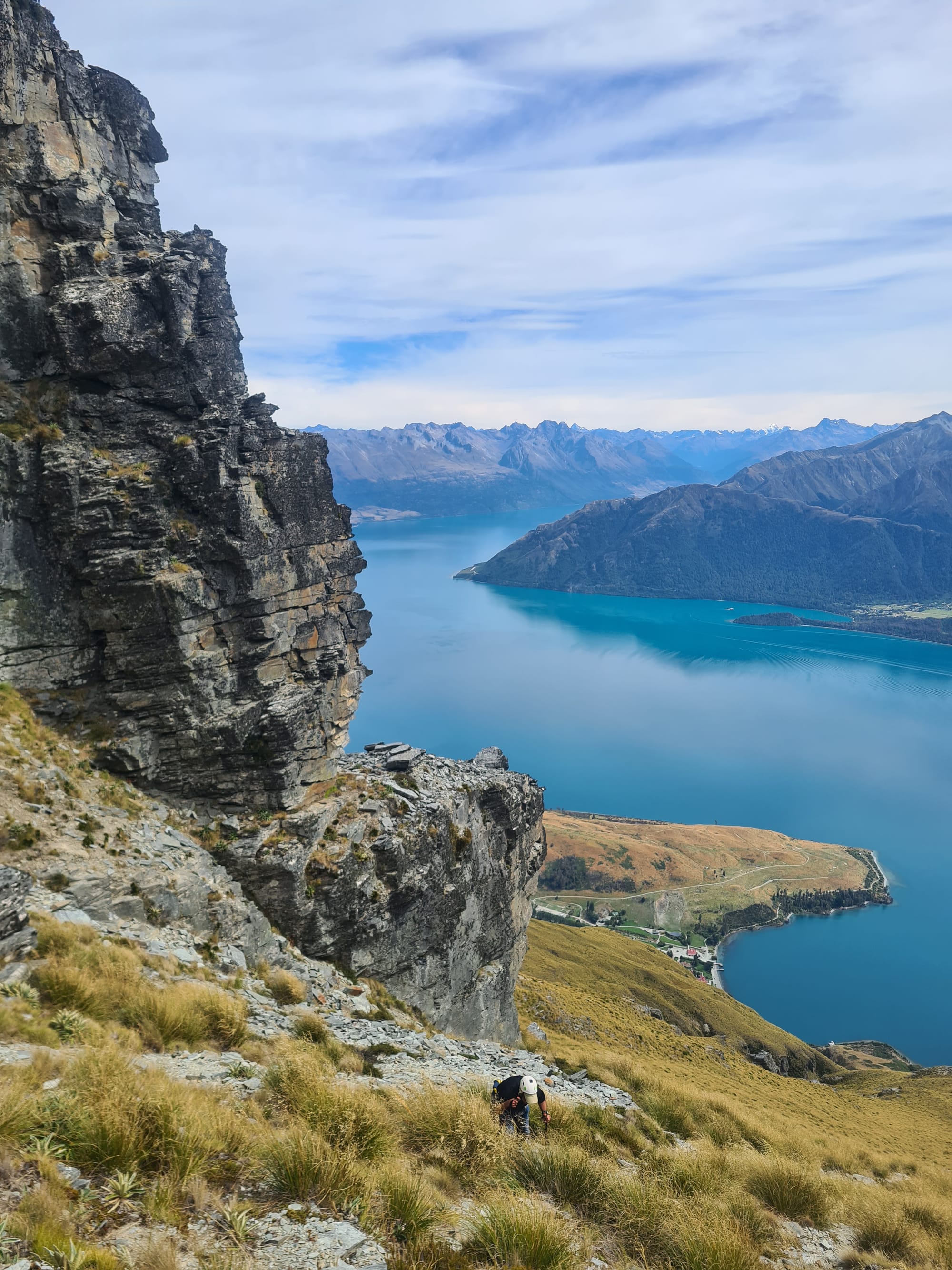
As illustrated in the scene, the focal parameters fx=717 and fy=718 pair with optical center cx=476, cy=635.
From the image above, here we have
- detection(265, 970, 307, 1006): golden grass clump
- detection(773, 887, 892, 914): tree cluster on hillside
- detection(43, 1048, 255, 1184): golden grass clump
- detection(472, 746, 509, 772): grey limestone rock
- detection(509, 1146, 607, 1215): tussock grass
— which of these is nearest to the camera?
detection(43, 1048, 255, 1184): golden grass clump

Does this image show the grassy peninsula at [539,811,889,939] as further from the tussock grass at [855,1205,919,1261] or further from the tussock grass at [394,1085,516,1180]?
the tussock grass at [394,1085,516,1180]

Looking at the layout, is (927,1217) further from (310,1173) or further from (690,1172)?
(310,1173)

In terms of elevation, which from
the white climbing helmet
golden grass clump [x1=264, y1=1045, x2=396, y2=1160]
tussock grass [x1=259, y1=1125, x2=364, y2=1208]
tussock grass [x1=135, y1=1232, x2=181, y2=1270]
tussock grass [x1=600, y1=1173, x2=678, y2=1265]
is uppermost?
tussock grass [x1=135, y1=1232, x2=181, y2=1270]

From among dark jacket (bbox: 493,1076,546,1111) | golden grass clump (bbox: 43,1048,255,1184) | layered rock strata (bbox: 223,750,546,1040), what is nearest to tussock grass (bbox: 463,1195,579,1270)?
golden grass clump (bbox: 43,1048,255,1184)

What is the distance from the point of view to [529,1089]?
534 inches

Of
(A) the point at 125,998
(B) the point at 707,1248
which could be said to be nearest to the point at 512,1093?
(B) the point at 707,1248

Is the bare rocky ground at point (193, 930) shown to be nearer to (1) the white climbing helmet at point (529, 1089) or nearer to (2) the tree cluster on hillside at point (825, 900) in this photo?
(1) the white climbing helmet at point (529, 1089)

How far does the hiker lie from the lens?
1302 centimetres

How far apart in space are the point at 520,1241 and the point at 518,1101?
198 inches

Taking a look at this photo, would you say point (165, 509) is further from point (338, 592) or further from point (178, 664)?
point (338, 592)

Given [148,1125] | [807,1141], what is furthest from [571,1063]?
[148,1125]

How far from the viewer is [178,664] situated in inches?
905

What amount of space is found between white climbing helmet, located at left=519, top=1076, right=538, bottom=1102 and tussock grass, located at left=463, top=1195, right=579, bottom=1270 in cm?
439

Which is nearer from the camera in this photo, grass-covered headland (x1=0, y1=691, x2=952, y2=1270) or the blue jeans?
A: grass-covered headland (x1=0, y1=691, x2=952, y2=1270)
